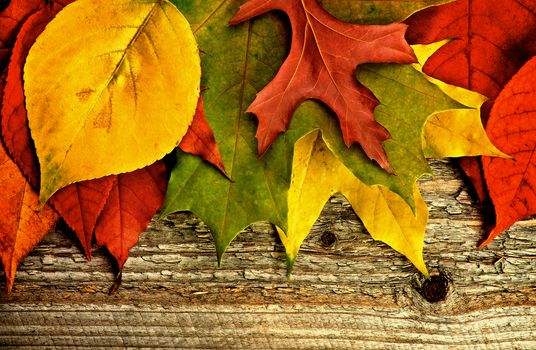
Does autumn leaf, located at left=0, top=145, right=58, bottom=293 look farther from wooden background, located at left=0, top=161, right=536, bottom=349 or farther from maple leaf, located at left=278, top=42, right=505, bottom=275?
maple leaf, located at left=278, top=42, right=505, bottom=275

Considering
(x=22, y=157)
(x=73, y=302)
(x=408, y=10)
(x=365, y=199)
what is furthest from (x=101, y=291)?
(x=408, y=10)

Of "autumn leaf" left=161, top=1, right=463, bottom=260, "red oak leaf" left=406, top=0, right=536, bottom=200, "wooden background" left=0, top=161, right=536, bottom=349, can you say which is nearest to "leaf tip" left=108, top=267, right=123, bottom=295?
"wooden background" left=0, top=161, right=536, bottom=349

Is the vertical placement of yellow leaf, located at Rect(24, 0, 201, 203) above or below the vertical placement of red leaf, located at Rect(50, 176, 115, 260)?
above

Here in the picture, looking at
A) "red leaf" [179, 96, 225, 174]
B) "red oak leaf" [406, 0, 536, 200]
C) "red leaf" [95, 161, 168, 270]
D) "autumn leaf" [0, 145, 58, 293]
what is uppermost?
"red oak leaf" [406, 0, 536, 200]

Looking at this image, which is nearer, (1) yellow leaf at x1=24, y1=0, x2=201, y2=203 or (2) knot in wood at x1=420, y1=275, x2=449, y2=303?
(1) yellow leaf at x1=24, y1=0, x2=201, y2=203

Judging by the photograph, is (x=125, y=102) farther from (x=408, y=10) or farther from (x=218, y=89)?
(x=408, y=10)
